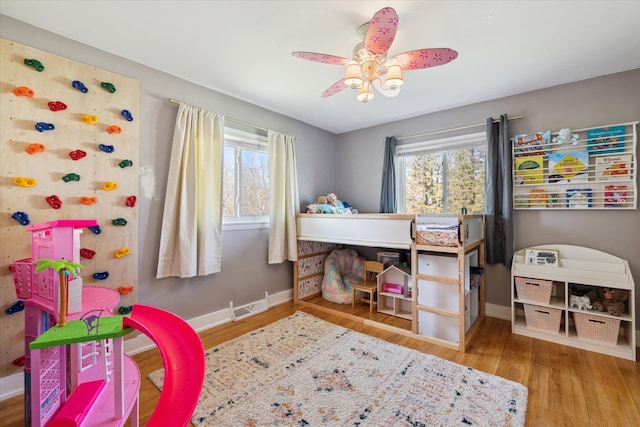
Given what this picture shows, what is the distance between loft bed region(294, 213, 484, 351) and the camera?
7.85 ft

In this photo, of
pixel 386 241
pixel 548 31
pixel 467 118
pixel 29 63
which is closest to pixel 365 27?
pixel 548 31

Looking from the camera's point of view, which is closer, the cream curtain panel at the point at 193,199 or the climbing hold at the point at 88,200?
the climbing hold at the point at 88,200

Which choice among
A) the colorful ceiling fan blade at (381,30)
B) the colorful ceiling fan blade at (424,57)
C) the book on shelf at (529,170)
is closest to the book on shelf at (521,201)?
the book on shelf at (529,170)

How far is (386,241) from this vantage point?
2662 mm

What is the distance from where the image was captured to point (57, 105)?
1850 millimetres

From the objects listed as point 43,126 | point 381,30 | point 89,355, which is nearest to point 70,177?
point 43,126

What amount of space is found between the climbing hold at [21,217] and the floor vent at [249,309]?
173 centimetres

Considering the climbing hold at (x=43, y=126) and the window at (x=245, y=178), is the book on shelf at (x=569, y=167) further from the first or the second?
the climbing hold at (x=43, y=126)

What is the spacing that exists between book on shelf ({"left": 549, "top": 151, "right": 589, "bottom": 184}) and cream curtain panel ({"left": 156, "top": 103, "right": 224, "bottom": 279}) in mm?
3251

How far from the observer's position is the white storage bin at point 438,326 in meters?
2.38

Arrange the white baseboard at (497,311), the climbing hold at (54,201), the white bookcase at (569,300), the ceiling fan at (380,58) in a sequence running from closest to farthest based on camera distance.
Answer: the ceiling fan at (380,58), the climbing hold at (54,201), the white bookcase at (569,300), the white baseboard at (497,311)

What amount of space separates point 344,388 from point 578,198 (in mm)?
2681

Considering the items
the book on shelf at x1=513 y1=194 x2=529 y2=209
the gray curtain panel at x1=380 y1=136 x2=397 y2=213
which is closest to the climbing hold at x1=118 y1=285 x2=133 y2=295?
the gray curtain panel at x1=380 y1=136 x2=397 y2=213

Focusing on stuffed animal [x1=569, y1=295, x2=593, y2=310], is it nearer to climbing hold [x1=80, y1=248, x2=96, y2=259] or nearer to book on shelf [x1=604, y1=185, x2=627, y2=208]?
book on shelf [x1=604, y1=185, x2=627, y2=208]
